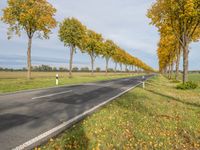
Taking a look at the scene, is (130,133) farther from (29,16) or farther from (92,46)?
(92,46)

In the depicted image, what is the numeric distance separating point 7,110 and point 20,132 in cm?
281

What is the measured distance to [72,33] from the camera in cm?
3609

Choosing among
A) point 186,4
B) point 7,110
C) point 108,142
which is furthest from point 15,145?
point 186,4

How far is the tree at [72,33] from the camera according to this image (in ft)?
118

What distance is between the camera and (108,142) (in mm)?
4672

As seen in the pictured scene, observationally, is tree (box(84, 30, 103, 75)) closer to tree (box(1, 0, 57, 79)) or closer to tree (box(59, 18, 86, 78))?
tree (box(59, 18, 86, 78))

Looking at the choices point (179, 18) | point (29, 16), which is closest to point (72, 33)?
point (29, 16)

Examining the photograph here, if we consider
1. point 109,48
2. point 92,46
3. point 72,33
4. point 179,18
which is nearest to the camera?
point 179,18

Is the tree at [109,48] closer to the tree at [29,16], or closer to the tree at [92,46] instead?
the tree at [92,46]

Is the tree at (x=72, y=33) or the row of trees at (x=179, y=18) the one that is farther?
the tree at (x=72, y=33)

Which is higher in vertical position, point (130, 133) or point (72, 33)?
point (72, 33)

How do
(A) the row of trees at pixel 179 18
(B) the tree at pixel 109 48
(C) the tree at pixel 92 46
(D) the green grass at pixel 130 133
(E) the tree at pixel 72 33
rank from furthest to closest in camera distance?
(B) the tree at pixel 109 48 → (C) the tree at pixel 92 46 → (E) the tree at pixel 72 33 → (A) the row of trees at pixel 179 18 → (D) the green grass at pixel 130 133

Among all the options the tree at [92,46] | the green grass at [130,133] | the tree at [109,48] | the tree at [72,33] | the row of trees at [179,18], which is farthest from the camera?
the tree at [109,48]

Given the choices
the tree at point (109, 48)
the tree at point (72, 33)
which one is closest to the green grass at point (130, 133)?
the tree at point (72, 33)
